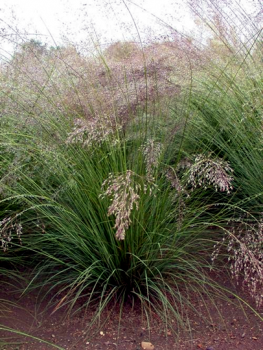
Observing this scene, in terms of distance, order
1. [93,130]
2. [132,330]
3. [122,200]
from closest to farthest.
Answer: [122,200]
[132,330]
[93,130]

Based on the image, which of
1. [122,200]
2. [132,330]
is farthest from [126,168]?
[132,330]

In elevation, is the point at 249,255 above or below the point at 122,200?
below

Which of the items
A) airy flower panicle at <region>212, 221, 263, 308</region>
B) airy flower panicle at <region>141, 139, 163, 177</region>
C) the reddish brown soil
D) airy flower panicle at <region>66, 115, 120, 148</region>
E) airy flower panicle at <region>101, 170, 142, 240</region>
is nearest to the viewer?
airy flower panicle at <region>101, 170, 142, 240</region>

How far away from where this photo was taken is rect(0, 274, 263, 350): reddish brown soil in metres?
2.26

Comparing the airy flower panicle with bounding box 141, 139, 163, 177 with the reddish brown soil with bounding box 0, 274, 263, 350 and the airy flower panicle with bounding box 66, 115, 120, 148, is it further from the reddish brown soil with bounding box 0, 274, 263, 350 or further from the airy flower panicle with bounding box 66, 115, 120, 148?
the reddish brown soil with bounding box 0, 274, 263, 350

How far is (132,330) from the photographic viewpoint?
2389mm

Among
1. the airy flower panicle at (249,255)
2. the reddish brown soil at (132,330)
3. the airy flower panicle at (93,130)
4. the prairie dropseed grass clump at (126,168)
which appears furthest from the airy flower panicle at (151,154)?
the reddish brown soil at (132,330)

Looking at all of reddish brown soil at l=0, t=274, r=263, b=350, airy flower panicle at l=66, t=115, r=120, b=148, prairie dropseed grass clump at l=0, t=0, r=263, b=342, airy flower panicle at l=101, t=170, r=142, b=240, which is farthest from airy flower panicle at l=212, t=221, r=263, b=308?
airy flower panicle at l=66, t=115, r=120, b=148

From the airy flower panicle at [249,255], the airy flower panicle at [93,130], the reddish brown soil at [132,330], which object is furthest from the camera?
the airy flower panicle at [93,130]

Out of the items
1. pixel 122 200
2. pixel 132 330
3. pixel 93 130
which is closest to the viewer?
pixel 122 200

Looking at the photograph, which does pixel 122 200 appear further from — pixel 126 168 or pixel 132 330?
pixel 132 330

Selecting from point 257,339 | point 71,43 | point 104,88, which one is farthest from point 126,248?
point 71,43

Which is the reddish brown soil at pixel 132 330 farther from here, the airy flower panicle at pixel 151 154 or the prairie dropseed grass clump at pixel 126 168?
the airy flower panicle at pixel 151 154

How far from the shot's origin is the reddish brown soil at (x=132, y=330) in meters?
2.26
